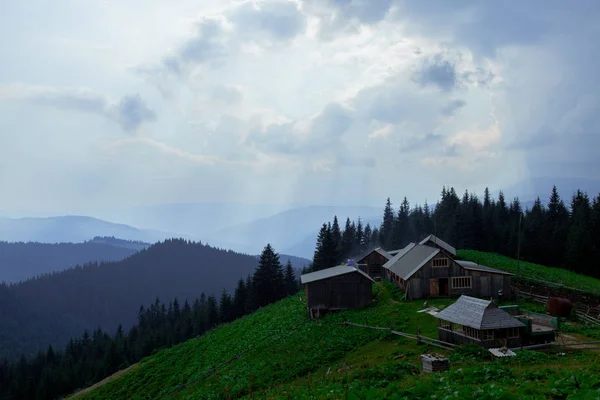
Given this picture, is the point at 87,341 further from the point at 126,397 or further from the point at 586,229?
the point at 586,229

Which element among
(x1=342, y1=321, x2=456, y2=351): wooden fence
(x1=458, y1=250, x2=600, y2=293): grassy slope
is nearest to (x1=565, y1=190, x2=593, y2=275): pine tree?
(x1=458, y1=250, x2=600, y2=293): grassy slope

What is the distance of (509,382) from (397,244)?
87.8 metres

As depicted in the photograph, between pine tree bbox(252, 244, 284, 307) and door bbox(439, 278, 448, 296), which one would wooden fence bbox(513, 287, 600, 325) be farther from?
pine tree bbox(252, 244, 284, 307)

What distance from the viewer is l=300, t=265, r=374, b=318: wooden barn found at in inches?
1780

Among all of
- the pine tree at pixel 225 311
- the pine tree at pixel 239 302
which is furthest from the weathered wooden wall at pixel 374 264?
the pine tree at pixel 225 311

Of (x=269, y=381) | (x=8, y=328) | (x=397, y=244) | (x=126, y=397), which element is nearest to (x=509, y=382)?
(x=269, y=381)

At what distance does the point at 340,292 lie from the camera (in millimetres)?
45625

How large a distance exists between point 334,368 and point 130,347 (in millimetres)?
82955

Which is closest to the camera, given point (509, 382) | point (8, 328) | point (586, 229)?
point (509, 382)

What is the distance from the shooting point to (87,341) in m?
119

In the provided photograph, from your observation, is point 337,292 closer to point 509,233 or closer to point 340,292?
point 340,292

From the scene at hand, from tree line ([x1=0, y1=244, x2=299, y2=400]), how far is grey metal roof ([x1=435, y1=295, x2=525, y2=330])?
46.6 m

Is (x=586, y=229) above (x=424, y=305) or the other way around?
above

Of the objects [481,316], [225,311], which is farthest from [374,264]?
[481,316]
